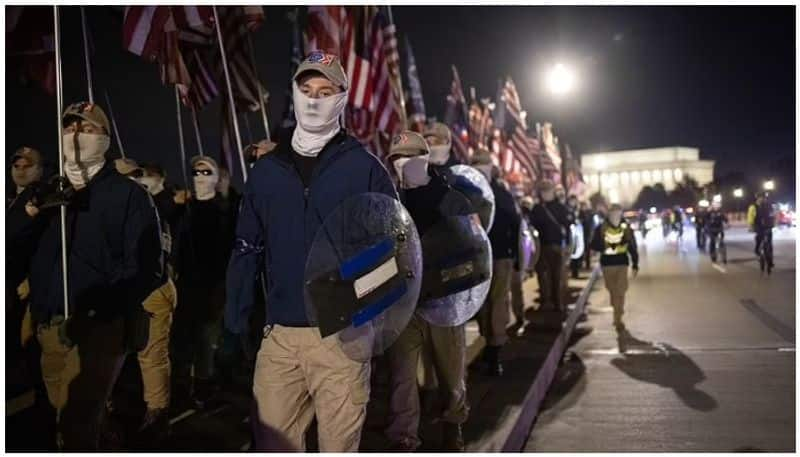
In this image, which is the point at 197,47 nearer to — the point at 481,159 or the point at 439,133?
the point at 481,159

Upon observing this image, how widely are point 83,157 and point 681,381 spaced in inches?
214

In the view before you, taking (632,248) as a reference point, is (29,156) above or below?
above

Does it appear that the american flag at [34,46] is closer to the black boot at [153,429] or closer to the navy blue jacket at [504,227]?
the black boot at [153,429]

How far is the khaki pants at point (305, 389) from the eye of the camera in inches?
119

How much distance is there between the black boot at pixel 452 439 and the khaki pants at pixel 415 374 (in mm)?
44

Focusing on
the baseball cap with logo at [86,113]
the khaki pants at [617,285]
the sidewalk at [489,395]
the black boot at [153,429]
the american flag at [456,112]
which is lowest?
the sidewalk at [489,395]

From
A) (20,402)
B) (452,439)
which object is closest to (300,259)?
(452,439)

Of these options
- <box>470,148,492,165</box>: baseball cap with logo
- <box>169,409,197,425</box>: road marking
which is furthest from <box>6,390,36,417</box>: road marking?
<box>470,148,492,165</box>: baseball cap with logo

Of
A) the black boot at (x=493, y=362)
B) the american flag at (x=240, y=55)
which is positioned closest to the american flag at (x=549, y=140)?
the american flag at (x=240, y=55)

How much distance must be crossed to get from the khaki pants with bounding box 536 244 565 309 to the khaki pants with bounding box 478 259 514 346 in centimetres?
402

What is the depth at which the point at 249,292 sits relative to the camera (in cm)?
306

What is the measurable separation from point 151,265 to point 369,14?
307 inches

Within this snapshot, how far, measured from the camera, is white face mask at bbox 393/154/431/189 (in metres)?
4.36

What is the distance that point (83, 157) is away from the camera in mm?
3758
